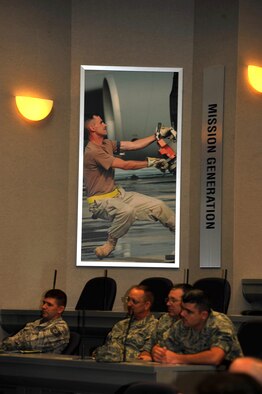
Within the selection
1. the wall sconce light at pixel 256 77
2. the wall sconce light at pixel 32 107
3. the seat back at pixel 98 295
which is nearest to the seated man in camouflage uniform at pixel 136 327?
the seat back at pixel 98 295

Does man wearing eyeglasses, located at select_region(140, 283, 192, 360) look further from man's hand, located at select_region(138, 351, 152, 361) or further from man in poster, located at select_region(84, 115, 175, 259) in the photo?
man in poster, located at select_region(84, 115, 175, 259)

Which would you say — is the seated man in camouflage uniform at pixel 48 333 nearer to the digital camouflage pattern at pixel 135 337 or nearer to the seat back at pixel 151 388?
the digital camouflage pattern at pixel 135 337

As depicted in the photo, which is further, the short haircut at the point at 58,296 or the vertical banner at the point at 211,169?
the vertical banner at the point at 211,169

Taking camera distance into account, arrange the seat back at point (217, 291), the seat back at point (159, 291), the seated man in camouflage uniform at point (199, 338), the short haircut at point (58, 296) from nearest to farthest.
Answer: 1. the seated man in camouflage uniform at point (199, 338)
2. the short haircut at point (58, 296)
3. the seat back at point (217, 291)
4. the seat back at point (159, 291)

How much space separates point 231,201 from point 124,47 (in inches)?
69.4

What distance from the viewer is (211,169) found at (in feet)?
26.9

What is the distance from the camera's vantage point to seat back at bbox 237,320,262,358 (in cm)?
505

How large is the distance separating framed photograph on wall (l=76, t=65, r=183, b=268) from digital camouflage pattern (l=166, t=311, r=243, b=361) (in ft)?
9.33

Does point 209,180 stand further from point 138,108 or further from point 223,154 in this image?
point 138,108

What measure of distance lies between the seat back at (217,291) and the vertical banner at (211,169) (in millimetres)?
859

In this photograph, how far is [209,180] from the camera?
323 inches

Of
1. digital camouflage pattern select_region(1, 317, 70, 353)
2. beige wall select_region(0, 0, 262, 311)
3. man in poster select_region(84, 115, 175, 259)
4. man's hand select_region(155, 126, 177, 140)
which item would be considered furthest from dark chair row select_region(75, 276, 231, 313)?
man's hand select_region(155, 126, 177, 140)

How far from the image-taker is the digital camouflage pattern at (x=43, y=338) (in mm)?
6445

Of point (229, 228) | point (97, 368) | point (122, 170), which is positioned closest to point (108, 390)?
point (97, 368)
